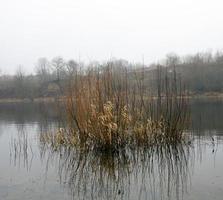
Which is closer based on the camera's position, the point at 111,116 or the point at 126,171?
the point at 126,171

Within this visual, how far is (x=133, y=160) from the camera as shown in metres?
10.3

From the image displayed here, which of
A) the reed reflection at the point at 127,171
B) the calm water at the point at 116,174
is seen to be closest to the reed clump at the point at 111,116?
the reed reflection at the point at 127,171

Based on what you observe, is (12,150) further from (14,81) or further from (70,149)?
(14,81)

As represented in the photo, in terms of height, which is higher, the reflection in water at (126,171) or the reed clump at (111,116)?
the reed clump at (111,116)

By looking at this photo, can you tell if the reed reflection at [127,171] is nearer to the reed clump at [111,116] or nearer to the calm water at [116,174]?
the calm water at [116,174]

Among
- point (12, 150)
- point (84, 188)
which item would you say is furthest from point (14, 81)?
point (84, 188)

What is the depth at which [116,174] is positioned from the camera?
896cm

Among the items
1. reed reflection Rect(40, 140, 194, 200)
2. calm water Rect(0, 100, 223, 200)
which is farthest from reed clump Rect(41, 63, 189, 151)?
calm water Rect(0, 100, 223, 200)

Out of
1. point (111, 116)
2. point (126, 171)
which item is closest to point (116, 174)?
point (126, 171)

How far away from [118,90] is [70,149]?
265 cm

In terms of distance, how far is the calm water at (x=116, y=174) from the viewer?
24.0 feet

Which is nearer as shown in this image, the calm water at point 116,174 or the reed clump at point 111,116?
the calm water at point 116,174

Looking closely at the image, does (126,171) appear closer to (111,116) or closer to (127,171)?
(127,171)

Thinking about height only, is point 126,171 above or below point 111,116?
below
